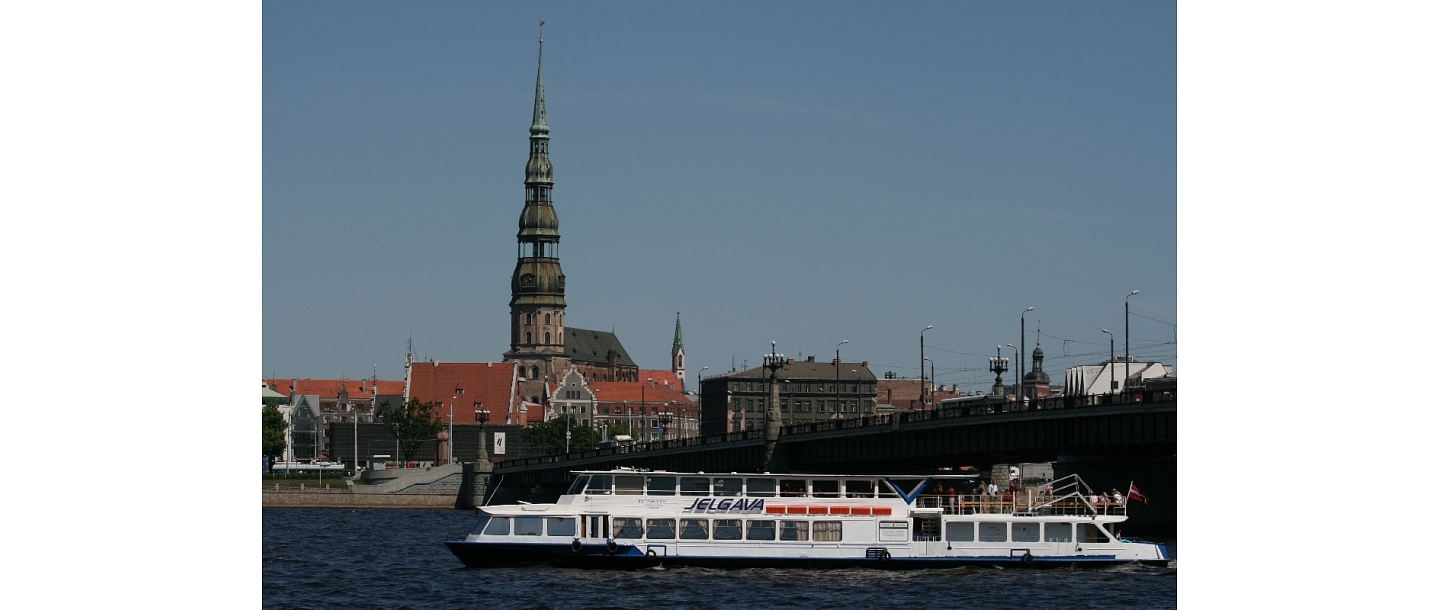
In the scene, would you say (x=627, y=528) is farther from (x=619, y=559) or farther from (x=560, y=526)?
(x=560, y=526)

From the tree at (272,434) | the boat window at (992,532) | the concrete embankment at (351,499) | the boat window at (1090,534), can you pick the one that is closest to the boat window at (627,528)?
the boat window at (992,532)

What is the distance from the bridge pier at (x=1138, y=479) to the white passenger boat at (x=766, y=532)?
19193 mm

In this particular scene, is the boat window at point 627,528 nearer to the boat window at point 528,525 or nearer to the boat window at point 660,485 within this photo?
the boat window at point 660,485

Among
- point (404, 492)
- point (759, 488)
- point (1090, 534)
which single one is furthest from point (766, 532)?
point (404, 492)

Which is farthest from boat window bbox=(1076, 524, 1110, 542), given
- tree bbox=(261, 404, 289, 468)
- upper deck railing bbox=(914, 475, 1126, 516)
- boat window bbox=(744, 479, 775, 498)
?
tree bbox=(261, 404, 289, 468)

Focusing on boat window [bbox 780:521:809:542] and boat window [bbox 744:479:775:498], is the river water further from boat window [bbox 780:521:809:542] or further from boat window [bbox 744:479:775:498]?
boat window [bbox 744:479:775:498]

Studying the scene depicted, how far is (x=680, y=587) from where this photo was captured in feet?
185

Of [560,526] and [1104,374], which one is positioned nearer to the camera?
[560,526]

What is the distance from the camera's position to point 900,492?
66.1 meters

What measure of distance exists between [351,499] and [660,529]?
85702 mm

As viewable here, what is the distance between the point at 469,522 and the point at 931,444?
124 ft

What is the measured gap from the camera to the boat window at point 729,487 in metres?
66.1

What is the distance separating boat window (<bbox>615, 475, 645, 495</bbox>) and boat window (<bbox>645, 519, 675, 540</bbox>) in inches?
72.1

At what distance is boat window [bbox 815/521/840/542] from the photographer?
64.6 meters
